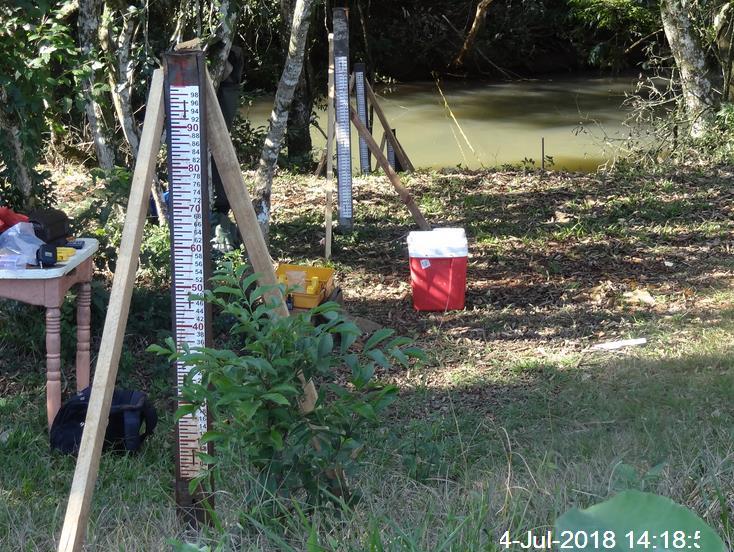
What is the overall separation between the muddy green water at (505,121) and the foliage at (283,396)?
971 cm

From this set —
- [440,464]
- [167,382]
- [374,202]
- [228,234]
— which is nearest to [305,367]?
[440,464]

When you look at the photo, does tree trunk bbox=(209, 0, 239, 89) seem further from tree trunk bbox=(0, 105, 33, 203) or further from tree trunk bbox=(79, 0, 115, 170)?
tree trunk bbox=(0, 105, 33, 203)

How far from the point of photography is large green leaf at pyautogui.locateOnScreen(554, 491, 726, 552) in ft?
6.32

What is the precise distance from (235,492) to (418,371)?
2.52m

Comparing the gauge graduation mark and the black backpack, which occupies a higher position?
the gauge graduation mark

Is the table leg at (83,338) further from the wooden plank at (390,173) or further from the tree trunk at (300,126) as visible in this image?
the tree trunk at (300,126)

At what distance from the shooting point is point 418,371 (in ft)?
19.3

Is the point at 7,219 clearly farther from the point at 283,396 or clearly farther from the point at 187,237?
the point at 283,396

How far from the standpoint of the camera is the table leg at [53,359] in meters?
4.59

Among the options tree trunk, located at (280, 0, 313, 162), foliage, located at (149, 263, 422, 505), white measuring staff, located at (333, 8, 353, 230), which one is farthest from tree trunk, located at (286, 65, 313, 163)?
foliage, located at (149, 263, 422, 505)

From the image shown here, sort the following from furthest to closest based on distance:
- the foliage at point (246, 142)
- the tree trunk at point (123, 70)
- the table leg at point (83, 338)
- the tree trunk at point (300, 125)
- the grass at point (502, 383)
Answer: the tree trunk at point (300, 125)
the foliage at point (246, 142)
the tree trunk at point (123, 70)
the table leg at point (83, 338)
the grass at point (502, 383)

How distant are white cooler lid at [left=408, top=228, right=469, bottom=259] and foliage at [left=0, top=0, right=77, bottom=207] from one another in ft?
8.01

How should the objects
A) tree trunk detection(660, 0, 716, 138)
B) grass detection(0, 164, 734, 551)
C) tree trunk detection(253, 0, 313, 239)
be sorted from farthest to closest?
tree trunk detection(660, 0, 716, 138) < tree trunk detection(253, 0, 313, 239) < grass detection(0, 164, 734, 551)

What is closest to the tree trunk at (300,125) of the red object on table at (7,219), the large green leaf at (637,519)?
the red object on table at (7,219)
